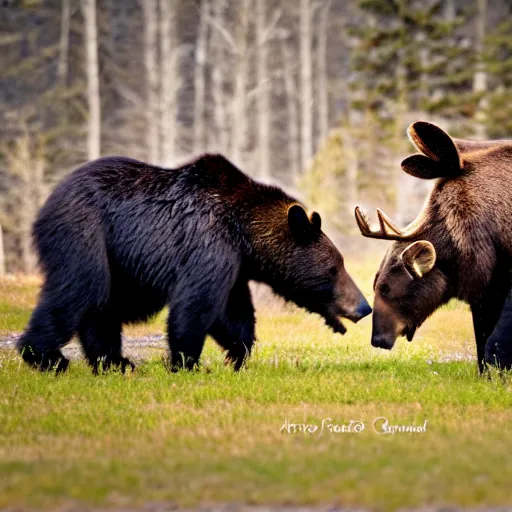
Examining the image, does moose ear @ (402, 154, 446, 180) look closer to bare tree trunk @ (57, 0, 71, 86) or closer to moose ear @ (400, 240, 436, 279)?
moose ear @ (400, 240, 436, 279)

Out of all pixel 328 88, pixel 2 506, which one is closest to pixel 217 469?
pixel 2 506

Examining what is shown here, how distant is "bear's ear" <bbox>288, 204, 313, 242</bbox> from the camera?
29.8 ft

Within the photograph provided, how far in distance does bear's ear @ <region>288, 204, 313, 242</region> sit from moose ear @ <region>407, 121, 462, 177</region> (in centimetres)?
130

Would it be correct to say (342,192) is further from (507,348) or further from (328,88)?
(507,348)

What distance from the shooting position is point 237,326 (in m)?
9.37

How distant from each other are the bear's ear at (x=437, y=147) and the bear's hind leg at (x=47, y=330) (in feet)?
12.0

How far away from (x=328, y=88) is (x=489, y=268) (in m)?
39.9

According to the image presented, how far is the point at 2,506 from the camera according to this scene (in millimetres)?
4562

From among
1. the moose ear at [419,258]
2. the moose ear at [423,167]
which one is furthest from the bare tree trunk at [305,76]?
the moose ear at [419,258]

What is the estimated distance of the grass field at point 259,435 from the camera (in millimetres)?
4785

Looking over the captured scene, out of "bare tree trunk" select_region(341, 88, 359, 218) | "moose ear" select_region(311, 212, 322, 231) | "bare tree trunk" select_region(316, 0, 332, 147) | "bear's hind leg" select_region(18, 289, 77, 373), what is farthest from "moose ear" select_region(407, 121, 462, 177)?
"bare tree trunk" select_region(316, 0, 332, 147)

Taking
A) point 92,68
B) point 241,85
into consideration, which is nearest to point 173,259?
point 92,68

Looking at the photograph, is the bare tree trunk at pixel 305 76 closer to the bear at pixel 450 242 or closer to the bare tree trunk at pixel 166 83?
the bare tree trunk at pixel 166 83

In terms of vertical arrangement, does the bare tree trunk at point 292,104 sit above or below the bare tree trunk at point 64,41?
below
